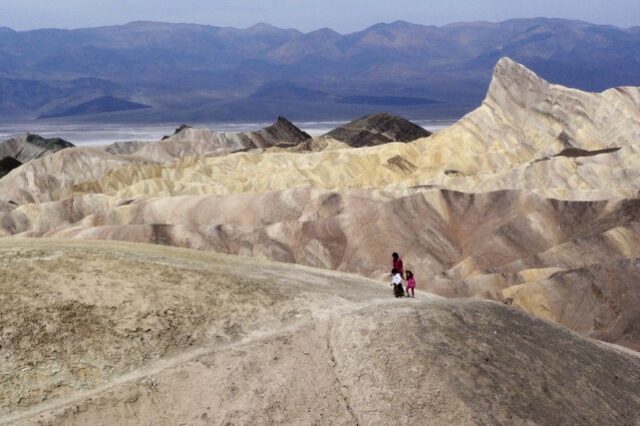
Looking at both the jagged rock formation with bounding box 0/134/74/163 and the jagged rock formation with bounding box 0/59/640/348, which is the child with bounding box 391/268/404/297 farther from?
the jagged rock formation with bounding box 0/134/74/163

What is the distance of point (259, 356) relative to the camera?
73.3 feet

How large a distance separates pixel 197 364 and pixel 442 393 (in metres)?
6.07

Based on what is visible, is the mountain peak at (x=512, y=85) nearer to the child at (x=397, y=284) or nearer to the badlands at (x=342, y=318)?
the badlands at (x=342, y=318)

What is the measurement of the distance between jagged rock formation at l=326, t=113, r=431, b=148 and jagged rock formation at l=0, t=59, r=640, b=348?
15.4m

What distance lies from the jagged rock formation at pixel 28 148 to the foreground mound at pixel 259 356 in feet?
391

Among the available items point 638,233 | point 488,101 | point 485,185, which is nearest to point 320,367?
point 638,233

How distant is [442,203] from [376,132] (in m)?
70.9

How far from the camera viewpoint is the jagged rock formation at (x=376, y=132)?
133525mm

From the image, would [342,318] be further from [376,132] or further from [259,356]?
[376,132]

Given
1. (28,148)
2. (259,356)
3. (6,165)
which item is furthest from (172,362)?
(28,148)

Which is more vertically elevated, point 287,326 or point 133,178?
point 287,326

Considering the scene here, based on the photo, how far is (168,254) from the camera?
3111cm

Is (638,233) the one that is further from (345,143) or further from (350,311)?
(345,143)

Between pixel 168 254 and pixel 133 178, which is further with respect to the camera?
pixel 133 178
